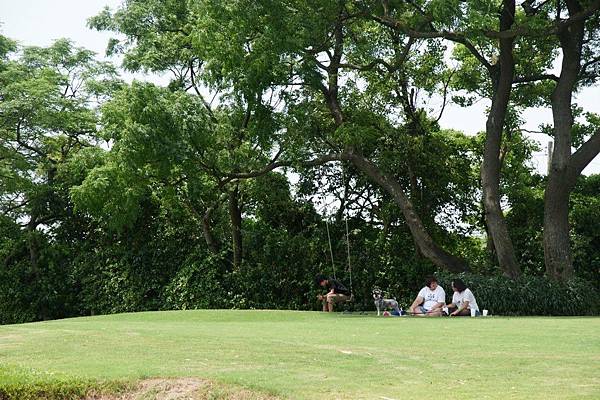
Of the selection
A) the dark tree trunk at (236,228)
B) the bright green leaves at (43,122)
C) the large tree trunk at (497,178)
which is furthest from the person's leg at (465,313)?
the bright green leaves at (43,122)

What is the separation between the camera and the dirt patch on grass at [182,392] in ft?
21.1

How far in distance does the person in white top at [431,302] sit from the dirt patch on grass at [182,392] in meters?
10.5

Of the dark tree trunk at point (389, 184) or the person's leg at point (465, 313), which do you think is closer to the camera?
the person's leg at point (465, 313)

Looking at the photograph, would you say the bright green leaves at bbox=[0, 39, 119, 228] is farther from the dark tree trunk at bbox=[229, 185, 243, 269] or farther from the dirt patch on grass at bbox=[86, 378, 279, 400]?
the dirt patch on grass at bbox=[86, 378, 279, 400]

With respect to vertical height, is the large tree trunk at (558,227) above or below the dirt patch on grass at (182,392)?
above

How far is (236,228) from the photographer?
84.7 ft

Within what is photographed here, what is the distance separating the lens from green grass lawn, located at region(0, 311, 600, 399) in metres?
6.41

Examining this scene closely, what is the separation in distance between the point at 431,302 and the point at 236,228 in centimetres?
1017

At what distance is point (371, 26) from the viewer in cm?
2297

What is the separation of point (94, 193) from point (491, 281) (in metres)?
11.4

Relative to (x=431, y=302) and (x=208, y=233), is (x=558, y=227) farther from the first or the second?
(x=208, y=233)

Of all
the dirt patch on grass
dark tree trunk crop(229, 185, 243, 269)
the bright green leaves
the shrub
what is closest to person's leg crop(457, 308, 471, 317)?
the shrub

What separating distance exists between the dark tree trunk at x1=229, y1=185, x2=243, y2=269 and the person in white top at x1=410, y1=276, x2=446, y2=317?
955cm

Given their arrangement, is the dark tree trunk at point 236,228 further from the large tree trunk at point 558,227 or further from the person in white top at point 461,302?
the person in white top at point 461,302
